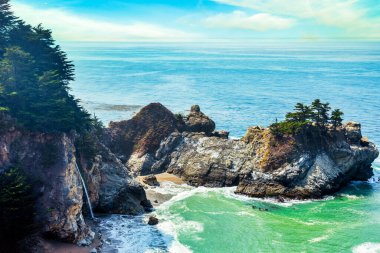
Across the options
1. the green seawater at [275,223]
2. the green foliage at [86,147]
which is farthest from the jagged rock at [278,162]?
the green foliage at [86,147]

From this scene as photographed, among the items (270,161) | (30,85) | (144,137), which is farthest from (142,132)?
(30,85)

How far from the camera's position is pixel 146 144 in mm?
66875

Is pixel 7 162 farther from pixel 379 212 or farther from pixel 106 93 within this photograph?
pixel 106 93

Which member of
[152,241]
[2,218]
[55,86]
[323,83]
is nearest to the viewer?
[2,218]

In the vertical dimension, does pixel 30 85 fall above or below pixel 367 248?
above

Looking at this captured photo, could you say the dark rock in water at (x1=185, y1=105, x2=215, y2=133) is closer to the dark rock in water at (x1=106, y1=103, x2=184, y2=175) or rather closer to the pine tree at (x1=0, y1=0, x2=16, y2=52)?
the dark rock in water at (x1=106, y1=103, x2=184, y2=175)

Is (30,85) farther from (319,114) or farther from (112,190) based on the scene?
(319,114)

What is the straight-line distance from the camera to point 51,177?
1535 inches

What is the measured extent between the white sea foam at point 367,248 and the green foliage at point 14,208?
102 ft

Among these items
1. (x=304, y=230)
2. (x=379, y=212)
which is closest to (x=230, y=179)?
(x=304, y=230)

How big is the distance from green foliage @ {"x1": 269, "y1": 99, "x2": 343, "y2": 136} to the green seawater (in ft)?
35.3

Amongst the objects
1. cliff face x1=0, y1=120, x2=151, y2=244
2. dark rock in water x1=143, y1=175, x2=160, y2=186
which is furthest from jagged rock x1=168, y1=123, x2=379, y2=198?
cliff face x1=0, y1=120, x2=151, y2=244

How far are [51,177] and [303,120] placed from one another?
38085mm

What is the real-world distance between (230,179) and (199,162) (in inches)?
229
